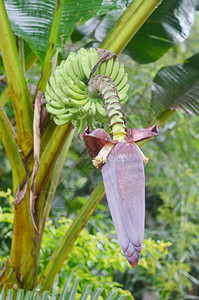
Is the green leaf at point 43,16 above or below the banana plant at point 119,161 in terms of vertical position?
below

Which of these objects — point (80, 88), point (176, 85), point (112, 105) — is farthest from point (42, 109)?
point (176, 85)

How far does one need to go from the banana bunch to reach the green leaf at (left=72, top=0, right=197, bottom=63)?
451mm

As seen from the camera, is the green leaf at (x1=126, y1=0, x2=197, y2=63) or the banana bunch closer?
the banana bunch

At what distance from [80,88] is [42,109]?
0.15 m

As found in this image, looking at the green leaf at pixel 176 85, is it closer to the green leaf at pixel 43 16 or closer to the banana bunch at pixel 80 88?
the green leaf at pixel 43 16

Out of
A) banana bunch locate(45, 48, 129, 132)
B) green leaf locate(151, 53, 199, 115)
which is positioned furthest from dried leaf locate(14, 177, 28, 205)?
green leaf locate(151, 53, 199, 115)

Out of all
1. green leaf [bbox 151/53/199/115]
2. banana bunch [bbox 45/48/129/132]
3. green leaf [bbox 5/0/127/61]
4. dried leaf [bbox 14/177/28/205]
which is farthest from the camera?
green leaf [bbox 151/53/199/115]

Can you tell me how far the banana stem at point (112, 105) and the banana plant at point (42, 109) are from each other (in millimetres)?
18

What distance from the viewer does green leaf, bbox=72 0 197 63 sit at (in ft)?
2.69

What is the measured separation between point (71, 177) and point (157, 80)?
2.57 ft

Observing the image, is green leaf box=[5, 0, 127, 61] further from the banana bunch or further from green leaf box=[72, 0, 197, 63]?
the banana bunch

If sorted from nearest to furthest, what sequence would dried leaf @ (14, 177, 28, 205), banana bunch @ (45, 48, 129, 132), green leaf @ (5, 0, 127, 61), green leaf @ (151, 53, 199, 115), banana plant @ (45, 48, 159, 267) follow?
banana plant @ (45, 48, 159, 267) → banana bunch @ (45, 48, 129, 132) → dried leaf @ (14, 177, 28, 205) → green leaf @ (5, 0, 127, 61) → green leaf @ (151, 53, 199, 115)

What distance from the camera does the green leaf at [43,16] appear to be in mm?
669

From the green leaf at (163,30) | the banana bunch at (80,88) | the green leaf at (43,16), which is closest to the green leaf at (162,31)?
the green leaf at (163,30)
